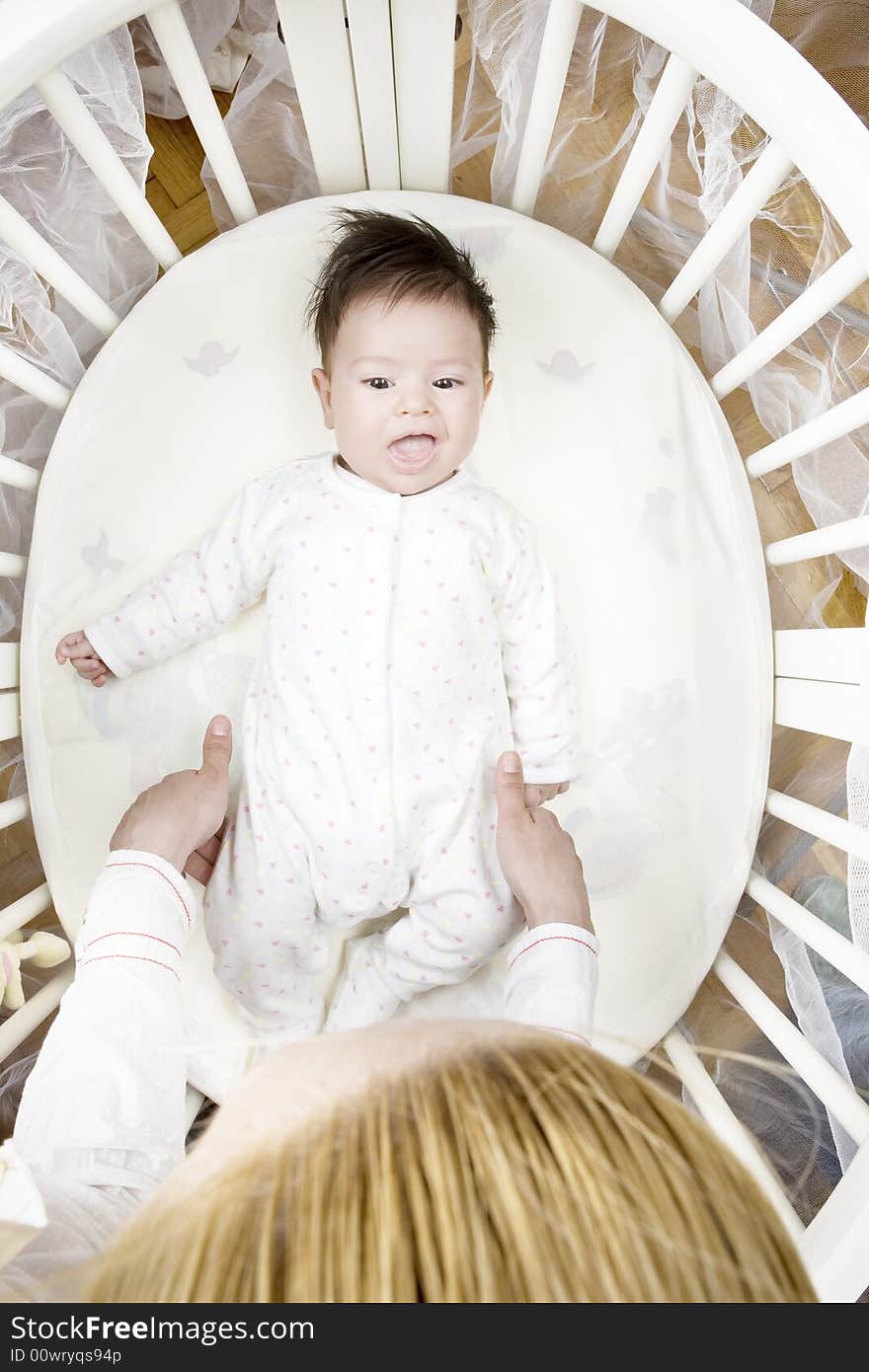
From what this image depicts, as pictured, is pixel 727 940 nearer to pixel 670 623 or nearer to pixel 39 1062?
pixel 670 623

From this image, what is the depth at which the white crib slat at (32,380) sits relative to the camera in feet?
2.83

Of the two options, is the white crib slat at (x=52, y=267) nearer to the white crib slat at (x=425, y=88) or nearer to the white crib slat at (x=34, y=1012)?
the white crib slat at (x=425, y=88)

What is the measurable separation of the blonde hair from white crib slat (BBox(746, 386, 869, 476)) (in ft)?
2.03

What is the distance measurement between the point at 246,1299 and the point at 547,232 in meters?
0.96

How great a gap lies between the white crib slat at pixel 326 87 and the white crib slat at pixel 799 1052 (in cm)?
87

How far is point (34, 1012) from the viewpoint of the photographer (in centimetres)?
89

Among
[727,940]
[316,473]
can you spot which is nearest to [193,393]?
[316,473]

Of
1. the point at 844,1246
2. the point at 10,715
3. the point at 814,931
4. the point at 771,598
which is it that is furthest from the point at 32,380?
the point at 844,1246

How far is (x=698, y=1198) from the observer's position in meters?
0.40

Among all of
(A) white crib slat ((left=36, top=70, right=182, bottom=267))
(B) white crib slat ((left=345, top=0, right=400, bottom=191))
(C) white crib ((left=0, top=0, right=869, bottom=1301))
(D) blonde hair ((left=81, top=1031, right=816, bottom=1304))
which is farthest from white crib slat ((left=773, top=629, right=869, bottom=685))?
(A) white crib slat ((left=36, top=70, right=182, bottom=267))

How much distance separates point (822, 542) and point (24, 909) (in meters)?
0.81

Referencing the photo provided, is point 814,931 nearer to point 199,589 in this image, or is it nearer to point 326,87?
point 199,589

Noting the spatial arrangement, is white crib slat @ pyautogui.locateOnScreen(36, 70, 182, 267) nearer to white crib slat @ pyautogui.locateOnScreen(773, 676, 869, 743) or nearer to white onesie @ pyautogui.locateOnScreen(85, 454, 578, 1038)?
white onesie @ pyautogui.locateOnScreen(85, 454, 578, 1038)

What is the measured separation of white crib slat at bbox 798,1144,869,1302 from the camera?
0.70 m
